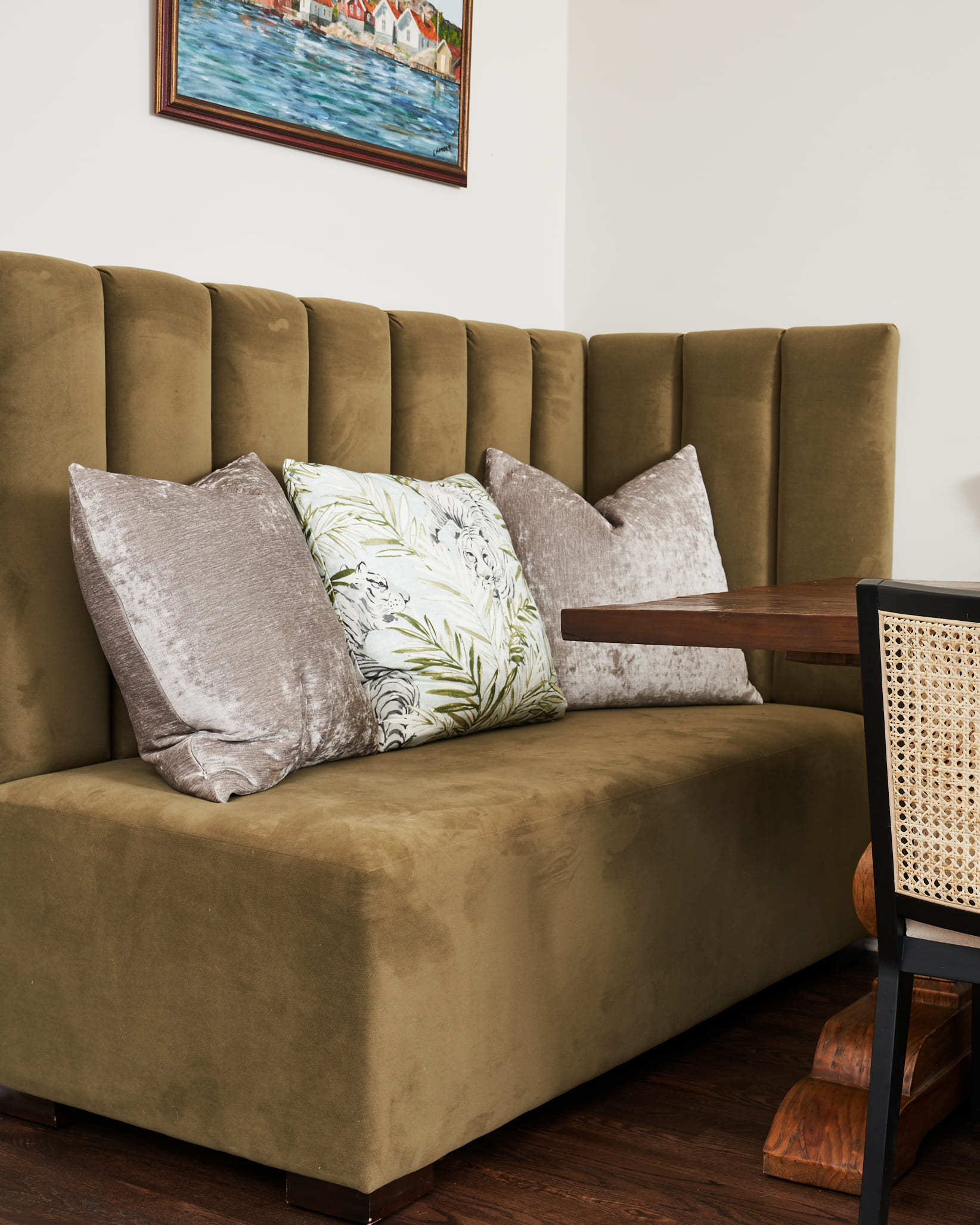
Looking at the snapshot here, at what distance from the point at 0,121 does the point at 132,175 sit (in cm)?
26

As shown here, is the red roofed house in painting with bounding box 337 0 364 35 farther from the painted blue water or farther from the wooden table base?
the wooden table base

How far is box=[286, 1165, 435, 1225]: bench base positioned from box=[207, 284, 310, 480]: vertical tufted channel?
1.13m

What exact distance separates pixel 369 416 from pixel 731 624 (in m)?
1.11

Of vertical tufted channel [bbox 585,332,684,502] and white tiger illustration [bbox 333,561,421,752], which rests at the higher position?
vertical tufted channel [bbox 585,332,684,502]

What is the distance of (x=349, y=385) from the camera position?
95.2 inches

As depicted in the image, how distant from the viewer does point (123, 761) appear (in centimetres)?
201

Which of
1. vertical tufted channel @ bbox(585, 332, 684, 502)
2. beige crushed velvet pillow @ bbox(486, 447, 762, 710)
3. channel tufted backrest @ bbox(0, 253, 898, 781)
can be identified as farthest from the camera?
vertical tufted channel @ bbox(585, 332, 684, 502)

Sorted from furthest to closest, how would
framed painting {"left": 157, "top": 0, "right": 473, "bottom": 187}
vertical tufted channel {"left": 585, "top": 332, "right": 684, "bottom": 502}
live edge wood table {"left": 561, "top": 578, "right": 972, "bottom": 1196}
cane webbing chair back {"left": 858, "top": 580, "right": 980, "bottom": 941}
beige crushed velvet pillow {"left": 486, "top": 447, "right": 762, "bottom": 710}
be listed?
vertical tufted channel {"left": 585, "top": 332, "right": 684, "bottom": 502} → beige crushed velvet pillow {"left": 486, "top": 447, "right": 762, "bottom": 710} → framed painting {"left": 157, "top": 0, "right": 473, "bottom": 187} → live edge wood table {"left": 561, "top": 578, "right": 972, "bottom": 1196} → cane webbing chair back {"left": 858, "top": 580, "right": 980, "bottom": 941}

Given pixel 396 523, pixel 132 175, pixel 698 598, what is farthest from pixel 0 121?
pixel 698 598

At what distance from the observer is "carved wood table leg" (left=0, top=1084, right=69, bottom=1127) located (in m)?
1.88

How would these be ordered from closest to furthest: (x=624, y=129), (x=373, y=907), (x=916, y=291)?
(x=373, y=907) → (x=916, y=291) → (x=624, y=129)

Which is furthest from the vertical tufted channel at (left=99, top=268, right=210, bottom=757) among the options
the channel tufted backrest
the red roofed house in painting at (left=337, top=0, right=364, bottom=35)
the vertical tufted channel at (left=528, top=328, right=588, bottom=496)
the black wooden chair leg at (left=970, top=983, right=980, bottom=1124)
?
the black wooden chair leg at (left=970, top=983, right=980, bottom=1124)

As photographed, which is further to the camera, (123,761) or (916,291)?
(916,291)

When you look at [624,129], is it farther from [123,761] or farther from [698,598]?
[123,761]
